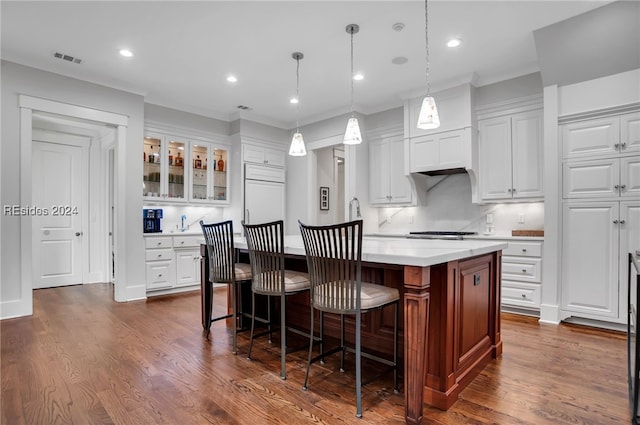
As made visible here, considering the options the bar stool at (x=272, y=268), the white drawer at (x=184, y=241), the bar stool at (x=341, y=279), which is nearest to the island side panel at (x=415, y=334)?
the bar stool at (x=341, y=279)

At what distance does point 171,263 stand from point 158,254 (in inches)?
9.4

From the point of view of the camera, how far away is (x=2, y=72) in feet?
12.1

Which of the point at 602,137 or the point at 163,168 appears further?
the point at 163,168

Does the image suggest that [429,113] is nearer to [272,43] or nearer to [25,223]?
[272,43]

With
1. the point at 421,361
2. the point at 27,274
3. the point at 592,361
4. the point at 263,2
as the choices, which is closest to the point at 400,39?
the point at 263,2

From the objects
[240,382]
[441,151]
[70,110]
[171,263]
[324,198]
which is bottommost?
[240,382]

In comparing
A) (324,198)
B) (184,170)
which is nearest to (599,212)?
(324,198)

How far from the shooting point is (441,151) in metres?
4.51

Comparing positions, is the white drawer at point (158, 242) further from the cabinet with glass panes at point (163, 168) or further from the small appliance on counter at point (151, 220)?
the cabinet with glass panes at point (163, 168)

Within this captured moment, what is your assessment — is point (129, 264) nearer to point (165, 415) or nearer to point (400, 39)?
point (165, 415)

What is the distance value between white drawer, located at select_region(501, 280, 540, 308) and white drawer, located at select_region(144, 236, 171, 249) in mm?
4368

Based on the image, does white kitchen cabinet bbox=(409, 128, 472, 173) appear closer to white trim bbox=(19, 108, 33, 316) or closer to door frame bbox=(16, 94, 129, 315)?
door frame bbox=(16, 94, 129, 315)

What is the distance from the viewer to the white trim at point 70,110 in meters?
3.83

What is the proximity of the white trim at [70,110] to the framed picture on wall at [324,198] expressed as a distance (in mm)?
3255
